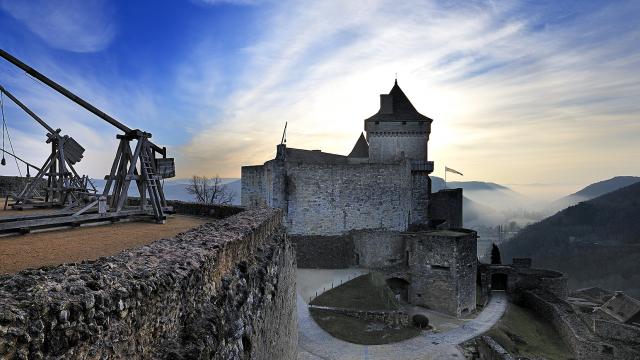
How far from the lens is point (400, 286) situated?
25594mm

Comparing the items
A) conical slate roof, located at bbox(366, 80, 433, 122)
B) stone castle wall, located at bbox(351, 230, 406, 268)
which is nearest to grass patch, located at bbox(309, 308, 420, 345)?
Answer: stone castle wall, located at bbox(351, 230, 406, 268)

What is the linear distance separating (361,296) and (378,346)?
4.50m

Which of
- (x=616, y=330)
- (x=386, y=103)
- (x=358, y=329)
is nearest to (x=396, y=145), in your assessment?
(x=386, y=103)

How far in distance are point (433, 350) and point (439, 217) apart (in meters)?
16.4

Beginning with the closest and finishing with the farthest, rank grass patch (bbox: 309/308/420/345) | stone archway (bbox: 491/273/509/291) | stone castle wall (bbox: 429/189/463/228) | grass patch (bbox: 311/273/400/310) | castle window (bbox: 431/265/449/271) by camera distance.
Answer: grass patch (bbox: 309/308/420/345)
grass patch (bbox: 311/273/400/310)
castle window (bbox: 431/265/449/271)
stone archway (bbox: 491/273/509/291)
stone castle wall (bbox: 429/189/463/228)

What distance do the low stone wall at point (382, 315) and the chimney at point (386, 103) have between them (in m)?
15.4

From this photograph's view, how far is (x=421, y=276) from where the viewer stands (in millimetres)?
23562

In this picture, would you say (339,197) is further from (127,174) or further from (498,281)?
(127,174)

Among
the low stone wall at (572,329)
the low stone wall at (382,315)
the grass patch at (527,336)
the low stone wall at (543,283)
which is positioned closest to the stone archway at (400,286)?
the low stone wall at (382,315)

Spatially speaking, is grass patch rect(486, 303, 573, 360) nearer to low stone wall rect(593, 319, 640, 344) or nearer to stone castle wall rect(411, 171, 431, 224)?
low stone wall rect(593, 319, 640, 344)

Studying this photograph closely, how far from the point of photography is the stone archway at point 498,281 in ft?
96.1

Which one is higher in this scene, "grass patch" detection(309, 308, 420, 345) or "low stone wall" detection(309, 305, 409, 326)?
"low stone wall" detection(309, 305, 409, 326)

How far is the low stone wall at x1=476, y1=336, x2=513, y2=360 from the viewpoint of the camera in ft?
55.6

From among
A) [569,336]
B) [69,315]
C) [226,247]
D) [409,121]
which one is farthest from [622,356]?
[69,315]
